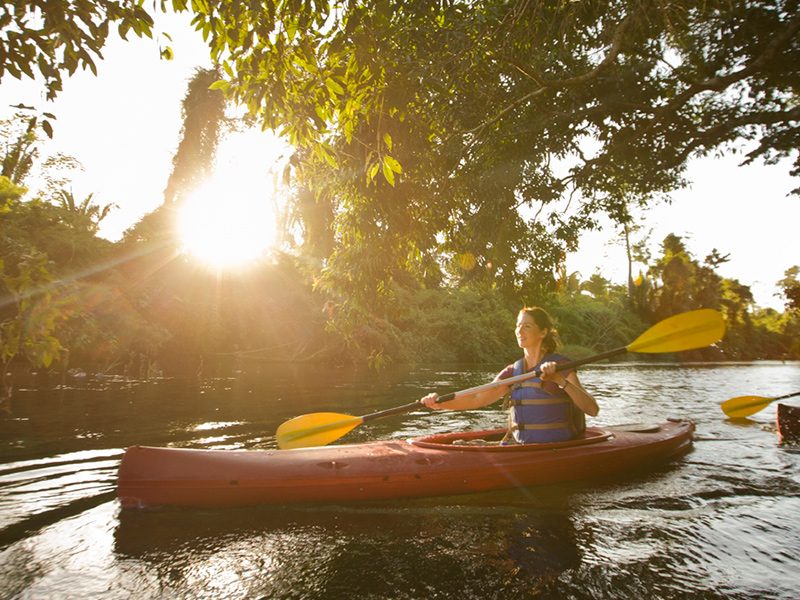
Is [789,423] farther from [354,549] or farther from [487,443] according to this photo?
[354,549]

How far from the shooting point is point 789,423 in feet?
19.1

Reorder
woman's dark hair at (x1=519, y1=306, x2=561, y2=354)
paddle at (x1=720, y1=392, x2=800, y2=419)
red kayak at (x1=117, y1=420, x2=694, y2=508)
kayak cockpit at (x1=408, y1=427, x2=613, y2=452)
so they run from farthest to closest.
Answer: woman's dark hair at (x1=519, y1=306, x2=561, y2=354)
kayak cockpit at (x1=408, y1=427, x2=613, y2=452)
red kayak at (x1=117, y1=420, x2=694, y2=508)
paddle at (x1=720, y1=392, x2=800, y2=419)

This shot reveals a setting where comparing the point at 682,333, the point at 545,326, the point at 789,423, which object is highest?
the point at 545,326

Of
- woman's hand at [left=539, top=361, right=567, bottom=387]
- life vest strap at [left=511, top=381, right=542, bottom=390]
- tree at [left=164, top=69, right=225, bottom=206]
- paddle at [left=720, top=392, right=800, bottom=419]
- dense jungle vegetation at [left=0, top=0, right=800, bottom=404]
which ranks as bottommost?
paddle at [left=720, top=392, right=800, bottom=419]

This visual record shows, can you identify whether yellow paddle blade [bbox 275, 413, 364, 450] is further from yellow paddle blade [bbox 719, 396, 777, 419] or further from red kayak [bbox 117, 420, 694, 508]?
yellow paddle blade [bbox 719, 396, 777, 419]

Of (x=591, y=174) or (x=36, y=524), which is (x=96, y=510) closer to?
(x=36, y=524)

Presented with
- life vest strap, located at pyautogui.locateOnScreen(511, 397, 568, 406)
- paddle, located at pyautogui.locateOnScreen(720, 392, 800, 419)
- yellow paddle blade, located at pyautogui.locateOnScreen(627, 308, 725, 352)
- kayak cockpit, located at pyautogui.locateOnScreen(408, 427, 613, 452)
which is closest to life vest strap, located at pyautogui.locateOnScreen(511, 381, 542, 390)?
life vest strap, located at pyautogui.locateOnScreen(511, 397, 568, 406)

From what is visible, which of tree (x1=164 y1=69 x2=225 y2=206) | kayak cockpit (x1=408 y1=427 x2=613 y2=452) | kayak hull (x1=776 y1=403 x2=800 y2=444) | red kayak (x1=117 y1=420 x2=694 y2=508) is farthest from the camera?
tree (x1=164 y1=69 x2=225 y2=206)

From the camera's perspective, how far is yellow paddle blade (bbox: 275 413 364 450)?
13.0ft

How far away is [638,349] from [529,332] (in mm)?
809

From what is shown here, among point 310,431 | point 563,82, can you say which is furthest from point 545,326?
point 563,82

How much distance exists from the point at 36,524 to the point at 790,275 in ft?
108

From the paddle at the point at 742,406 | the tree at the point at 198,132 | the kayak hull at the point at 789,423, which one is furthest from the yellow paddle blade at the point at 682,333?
the tree at the point at 198,132

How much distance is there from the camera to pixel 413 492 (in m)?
3.40
